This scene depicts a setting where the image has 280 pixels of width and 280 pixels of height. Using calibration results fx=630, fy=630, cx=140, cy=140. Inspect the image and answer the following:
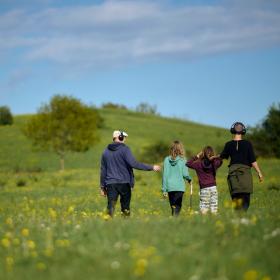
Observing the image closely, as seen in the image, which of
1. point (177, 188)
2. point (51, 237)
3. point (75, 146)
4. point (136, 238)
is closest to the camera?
point (136, 238)

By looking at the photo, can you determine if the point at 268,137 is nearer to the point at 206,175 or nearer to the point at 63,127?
the point at 63,127

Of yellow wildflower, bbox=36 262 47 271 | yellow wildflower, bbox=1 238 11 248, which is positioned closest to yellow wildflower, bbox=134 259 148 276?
yellow wildflower, bbox=36 262 47 271

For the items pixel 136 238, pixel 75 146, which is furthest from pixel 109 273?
pixel 75 146

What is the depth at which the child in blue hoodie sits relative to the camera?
539 inches

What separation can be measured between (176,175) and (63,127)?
50952 millimetres

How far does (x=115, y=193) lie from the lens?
13.2 metres

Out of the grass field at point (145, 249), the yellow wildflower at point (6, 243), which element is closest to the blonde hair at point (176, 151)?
the grass field at point (145, 249)

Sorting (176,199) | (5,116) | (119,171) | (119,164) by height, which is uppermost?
(5,116)

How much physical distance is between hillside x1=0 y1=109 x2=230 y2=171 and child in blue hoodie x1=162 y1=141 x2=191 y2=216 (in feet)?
165

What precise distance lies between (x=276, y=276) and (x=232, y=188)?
5940 mm

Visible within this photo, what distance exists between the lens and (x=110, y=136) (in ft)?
294

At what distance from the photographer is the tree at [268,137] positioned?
67.4 meters

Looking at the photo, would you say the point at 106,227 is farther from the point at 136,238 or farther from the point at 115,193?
the point at 115,193

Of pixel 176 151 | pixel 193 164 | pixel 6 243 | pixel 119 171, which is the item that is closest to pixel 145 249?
pixel 6 243
